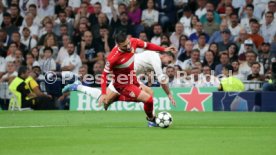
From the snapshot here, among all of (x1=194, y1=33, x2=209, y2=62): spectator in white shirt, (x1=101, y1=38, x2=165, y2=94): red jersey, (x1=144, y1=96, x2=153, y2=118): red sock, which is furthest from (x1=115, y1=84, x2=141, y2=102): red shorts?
(x1=194, y1=33, x2=209, y2=62): spectator in white shirt

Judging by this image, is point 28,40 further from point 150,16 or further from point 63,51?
point 150,16

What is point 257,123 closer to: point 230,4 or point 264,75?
point 264,75

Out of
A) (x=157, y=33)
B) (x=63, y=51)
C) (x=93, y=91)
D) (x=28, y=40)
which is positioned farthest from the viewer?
(x=28, y=40)

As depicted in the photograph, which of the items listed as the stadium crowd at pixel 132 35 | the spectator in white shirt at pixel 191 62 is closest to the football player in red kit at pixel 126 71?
the stadium crowd at pixel 132 35

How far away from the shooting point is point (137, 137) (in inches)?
521

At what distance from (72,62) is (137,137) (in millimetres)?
13563

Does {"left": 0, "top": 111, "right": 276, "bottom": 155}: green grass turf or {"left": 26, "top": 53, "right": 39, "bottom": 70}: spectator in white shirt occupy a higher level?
{"left": 26, "top": 53, "right": 39, "bottom": 70}: spectator in white shirt

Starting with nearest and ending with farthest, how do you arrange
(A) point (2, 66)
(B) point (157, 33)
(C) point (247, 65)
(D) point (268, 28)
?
(C) point (247, 65)
(D) point (268, 28)
(B) point (157, 33)
(A) point (2, 66)

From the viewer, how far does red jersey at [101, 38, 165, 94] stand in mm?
15758

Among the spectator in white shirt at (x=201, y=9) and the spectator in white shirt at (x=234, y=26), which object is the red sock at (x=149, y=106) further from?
the spectator in white shirt at (x=201, y=9)

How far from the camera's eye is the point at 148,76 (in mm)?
24594

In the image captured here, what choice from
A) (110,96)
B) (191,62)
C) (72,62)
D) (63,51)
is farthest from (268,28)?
(110,96)

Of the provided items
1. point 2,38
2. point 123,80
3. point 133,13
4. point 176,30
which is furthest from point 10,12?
point 123,80

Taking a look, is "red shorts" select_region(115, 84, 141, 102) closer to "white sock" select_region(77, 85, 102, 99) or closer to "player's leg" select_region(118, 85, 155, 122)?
"player's leg" select_region(118, 85, 155, 122)
